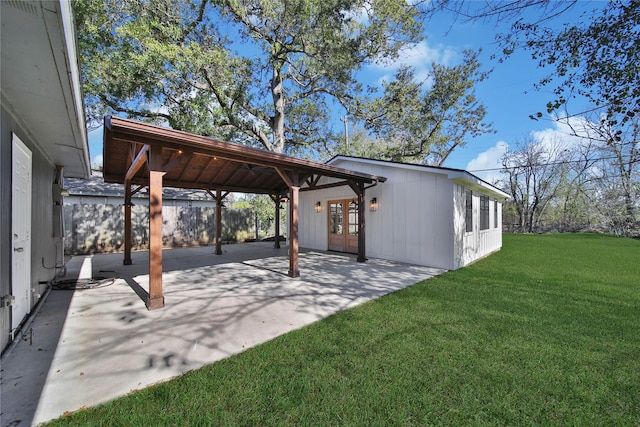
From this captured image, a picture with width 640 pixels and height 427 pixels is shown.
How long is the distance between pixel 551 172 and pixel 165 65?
2728 centimetres

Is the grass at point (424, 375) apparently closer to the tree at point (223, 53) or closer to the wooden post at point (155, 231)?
the wooden post at point (155, 231)

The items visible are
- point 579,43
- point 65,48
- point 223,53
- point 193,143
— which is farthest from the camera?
point 223,53

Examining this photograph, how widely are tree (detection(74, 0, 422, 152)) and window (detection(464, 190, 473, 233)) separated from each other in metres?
5.55

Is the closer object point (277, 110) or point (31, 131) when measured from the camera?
point (31, 131)

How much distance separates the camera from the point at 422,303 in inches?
151

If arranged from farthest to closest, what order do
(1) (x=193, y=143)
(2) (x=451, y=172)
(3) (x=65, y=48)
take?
1. (2) (x=451, y=172)
2. (1) (x=193, y=143)
3. (3) (x=65, y=48)

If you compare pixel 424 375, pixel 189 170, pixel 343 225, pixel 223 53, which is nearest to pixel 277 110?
pixel 223 53

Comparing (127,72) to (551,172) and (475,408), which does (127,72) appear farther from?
(551,172)

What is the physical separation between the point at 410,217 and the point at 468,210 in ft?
5.47

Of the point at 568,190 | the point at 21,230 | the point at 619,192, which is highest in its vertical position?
the point at 568,190

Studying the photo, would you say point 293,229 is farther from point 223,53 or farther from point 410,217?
point 223,53

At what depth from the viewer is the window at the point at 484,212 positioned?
8.28 metres

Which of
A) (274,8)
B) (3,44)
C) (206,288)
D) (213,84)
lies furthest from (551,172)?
(3,44)

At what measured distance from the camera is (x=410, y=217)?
7012mm
